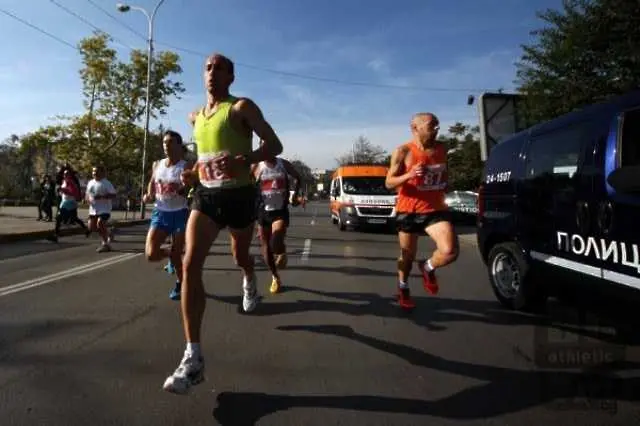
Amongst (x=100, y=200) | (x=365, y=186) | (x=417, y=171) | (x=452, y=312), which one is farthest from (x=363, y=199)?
(x=417, y=171)

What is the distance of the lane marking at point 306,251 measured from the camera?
906 cm

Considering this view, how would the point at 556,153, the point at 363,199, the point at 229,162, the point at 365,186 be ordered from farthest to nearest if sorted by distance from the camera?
the point at 365,186, the point at 363,199, the point at 556,153, the point at 229,162

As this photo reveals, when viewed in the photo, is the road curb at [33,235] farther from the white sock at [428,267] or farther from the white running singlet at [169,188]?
the white sock at [428,267]

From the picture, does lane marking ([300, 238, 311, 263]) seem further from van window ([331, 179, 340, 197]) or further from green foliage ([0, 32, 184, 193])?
green foliage ([0, 32, 184, 193])

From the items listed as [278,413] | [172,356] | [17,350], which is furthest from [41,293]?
[278,413]

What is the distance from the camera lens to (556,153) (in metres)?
4.27

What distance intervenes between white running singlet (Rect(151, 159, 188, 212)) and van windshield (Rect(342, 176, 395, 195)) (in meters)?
11.4

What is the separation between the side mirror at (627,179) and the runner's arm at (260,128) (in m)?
2.01

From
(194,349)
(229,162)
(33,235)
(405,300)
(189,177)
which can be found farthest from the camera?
(33,235)

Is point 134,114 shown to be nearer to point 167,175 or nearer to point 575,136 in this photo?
point 167,175

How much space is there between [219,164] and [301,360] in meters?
1.46

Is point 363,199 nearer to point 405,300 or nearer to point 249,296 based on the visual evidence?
point 405,300

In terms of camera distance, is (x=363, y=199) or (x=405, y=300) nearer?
(x=405, y=300)

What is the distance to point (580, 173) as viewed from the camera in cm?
380
